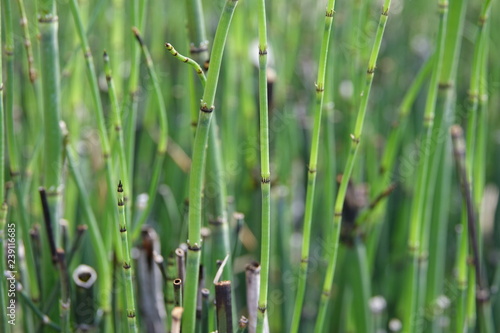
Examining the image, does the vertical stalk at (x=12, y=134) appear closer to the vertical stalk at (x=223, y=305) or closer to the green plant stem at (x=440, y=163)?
the vertical stalk at (x=223, y=305)

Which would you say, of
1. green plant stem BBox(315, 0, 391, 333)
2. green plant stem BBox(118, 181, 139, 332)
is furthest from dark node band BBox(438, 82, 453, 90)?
green plant stem BBox(118, 181, 139, 332)

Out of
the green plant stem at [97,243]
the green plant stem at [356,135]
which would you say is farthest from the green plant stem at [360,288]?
the green plant stem at [97,243]

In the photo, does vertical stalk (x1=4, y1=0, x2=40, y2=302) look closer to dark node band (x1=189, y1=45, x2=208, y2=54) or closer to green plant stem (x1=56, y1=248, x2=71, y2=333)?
green plant stem (x1=56, y1=248, x2=71, y2=333)

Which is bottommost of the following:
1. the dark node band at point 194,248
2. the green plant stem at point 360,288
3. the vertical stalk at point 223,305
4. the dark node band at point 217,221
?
the green plant stem at point 360,288

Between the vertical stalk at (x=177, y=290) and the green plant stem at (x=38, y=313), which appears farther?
the green plant stem at (x=38, y=313)

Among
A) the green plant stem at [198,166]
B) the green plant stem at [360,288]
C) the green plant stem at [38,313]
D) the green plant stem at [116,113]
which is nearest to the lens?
the green plant stem at [198,166]

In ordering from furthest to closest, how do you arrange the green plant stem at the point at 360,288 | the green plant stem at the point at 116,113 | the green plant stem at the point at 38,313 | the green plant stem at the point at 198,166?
the green plant stem at the point at 360,288 < the green plant stem at the point at 38,313 < the green plant stem at the point at 116,113 < the green plant stem at the point at 198,166

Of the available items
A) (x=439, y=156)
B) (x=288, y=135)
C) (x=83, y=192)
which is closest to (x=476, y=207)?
(x=439, y=156)

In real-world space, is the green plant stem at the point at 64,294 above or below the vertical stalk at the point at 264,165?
below

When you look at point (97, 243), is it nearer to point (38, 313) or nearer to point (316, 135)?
point (38, 313)
